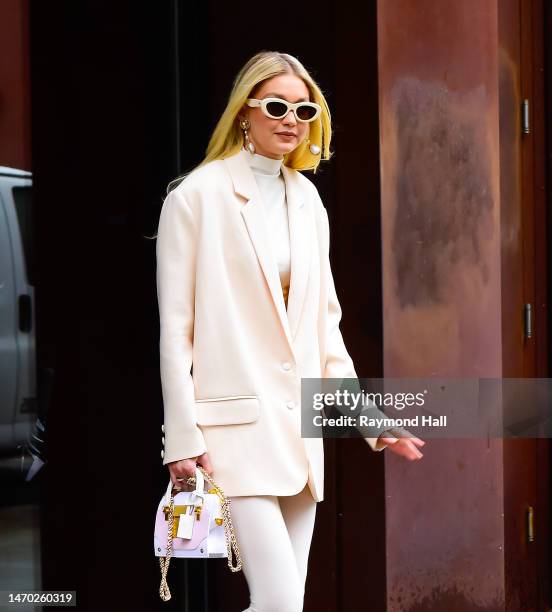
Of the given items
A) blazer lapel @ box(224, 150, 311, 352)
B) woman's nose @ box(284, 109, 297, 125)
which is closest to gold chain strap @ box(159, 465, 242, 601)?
blazer lapel @ box(224, 150, 311, 352)

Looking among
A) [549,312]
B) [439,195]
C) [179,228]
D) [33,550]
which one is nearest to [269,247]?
[179,228]

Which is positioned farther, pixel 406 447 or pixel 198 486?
pixel 406 447

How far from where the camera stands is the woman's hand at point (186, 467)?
146 inches

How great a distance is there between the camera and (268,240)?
3.84 meters

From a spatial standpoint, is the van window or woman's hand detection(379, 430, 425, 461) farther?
the van window

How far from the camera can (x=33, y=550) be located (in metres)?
4.79

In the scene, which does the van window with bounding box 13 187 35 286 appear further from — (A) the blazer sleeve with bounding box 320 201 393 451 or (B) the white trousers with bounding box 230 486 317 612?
(B) the white trousers with bounding box 230 486 317 612

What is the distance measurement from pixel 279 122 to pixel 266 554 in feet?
4.12

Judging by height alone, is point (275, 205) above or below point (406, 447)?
above

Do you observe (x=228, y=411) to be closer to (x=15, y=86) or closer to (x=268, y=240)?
(x=268, y=240)

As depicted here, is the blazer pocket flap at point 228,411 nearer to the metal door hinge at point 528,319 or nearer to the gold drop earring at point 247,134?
the gold drop earring at point 247,134

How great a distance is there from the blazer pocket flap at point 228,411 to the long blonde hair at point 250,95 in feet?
2.34

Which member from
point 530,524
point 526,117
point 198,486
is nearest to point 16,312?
point 198,486

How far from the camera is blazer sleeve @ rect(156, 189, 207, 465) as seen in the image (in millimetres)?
3713
